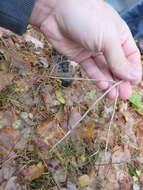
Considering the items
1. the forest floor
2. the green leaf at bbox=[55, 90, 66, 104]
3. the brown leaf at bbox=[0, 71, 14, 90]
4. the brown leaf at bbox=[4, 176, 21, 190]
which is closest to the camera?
the brown leaf at bbox=[4, 176, 21, 190]

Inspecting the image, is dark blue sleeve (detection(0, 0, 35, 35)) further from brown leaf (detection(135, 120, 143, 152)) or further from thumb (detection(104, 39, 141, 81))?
brown leaf (detection(135, 120, 143, 152))

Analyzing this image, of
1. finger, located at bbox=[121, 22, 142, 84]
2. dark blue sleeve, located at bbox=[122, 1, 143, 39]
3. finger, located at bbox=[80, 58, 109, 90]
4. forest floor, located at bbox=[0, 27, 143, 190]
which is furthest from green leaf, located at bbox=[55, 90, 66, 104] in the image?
dark blue sleeve, located at bbox=[122, 1, 143, 39]

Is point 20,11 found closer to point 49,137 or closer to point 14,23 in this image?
point 14,23

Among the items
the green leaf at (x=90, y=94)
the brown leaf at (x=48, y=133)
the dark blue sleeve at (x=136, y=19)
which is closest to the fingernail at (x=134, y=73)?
the brown leaf at (x=48, y=133)

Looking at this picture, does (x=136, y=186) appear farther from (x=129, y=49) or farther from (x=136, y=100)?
(x=129, y=49)

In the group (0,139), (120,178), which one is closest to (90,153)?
(120,178)

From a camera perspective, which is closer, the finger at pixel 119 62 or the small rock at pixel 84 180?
the finger at pixel 119 62

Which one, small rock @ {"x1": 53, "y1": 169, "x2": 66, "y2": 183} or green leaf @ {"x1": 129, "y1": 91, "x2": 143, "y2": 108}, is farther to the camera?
green leaf @ {"x1": 129, "y1": 91, "x2": 143, "y2": 108}

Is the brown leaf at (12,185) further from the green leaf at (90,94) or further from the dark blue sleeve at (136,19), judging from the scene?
the dark blue sleeve at (136,19)
